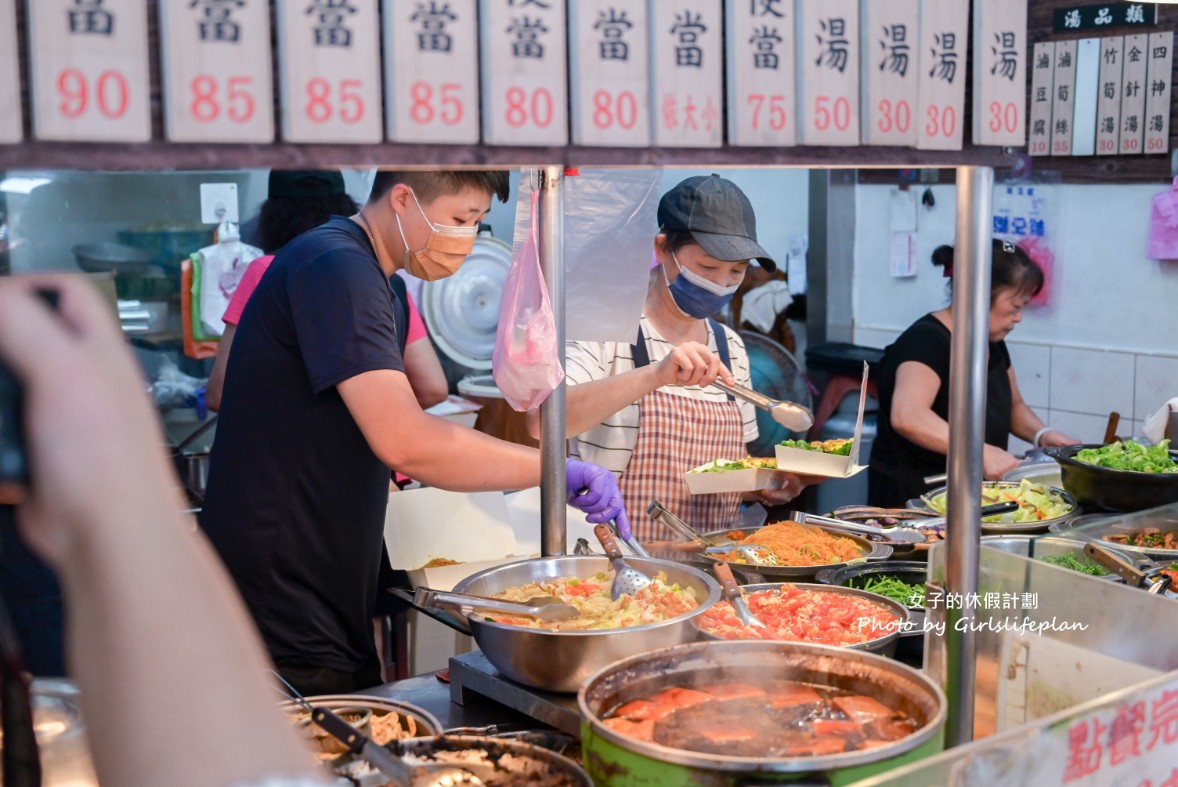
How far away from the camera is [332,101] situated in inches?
41.9

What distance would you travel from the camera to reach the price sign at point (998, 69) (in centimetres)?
152

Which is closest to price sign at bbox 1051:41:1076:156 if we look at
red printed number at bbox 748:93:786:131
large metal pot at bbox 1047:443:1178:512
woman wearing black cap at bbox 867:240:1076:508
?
woman wearing black cap at bbox 867:240:1076:508

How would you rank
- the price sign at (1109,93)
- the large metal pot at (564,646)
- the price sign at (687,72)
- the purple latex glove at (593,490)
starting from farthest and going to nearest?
the price sign at (1109,93), the purple latex glove at (593,490), the large metal pot at (564,646), the price sign at (687,72)

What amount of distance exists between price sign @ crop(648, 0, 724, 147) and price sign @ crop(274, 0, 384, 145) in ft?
1.10

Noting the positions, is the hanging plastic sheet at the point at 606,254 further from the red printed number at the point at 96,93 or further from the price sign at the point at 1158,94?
the price sign at the point at 1158,94

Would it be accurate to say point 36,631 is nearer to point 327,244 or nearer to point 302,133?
point 327,244

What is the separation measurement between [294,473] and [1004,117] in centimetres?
157

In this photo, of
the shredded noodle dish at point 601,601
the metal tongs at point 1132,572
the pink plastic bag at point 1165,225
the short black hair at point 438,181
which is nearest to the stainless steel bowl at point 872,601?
the shredded noodle dish at point 601,601

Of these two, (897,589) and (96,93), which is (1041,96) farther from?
(96,93)

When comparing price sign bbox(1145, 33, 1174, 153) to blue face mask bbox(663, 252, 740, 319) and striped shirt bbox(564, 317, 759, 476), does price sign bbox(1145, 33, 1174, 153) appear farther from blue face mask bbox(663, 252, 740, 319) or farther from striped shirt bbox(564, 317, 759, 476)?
striped shirt bbox(564, 317, 759, 476)

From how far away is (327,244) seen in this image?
236 cm

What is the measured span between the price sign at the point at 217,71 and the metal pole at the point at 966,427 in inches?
38.6

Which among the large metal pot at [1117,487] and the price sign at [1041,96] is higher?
the price sign at [1041,96]

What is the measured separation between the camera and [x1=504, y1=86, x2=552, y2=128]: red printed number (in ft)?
3.83
